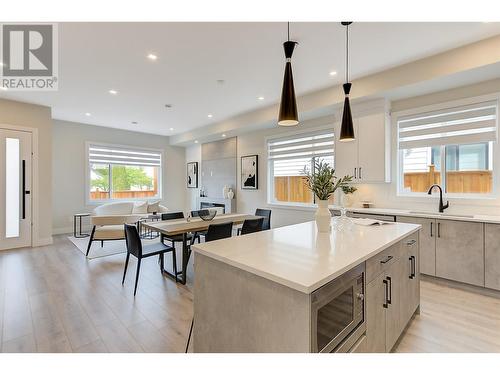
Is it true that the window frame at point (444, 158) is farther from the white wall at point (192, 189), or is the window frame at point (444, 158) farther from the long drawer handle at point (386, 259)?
the white wall at point (192, 189)

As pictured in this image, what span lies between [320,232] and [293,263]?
2.86ft

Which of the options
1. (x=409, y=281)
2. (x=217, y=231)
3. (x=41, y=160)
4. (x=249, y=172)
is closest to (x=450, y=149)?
(x=409, y=281)

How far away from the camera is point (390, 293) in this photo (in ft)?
5.59

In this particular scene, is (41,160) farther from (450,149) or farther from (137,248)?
(450,149)

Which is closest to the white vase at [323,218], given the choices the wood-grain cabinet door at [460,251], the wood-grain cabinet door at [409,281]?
the wood-grain cabinet door at [409,281]

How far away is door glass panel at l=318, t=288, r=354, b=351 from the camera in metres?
1.12

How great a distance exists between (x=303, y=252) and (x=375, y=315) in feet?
2.00

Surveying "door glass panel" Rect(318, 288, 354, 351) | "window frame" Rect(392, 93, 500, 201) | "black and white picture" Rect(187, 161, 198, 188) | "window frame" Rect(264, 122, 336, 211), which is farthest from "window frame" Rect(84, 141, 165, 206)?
"door glass panel" Rect(318, 288, 354, 351)

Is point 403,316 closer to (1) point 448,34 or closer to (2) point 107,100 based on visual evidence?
(1) point 448,34

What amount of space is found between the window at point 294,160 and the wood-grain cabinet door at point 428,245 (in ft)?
6.45

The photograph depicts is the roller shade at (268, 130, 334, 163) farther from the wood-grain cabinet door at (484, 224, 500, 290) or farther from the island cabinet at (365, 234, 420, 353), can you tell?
the island cabinet at (365, 234, 420, 353)

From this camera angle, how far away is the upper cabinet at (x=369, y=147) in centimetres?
376

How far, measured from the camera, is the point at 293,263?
1297 mm

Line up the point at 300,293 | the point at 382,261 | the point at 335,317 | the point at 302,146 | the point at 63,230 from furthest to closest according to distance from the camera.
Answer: the point at 63,230 < the point at 302,146 < the point at 382,261 < the point at 335,317 < the point at 300,293
